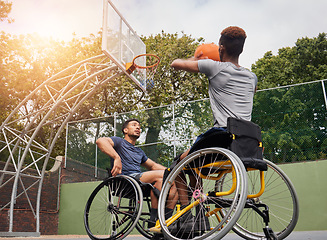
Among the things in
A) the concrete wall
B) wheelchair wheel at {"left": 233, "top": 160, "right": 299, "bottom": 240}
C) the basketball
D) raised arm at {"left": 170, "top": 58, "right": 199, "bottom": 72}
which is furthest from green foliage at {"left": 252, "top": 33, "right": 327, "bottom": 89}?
raised arm at {"left": 170, "top": 58, "right": 199, "bottom": 72}

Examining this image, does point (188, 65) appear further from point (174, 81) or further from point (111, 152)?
point (174, 81)

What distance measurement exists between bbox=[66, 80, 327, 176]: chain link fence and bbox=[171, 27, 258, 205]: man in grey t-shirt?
4.66m

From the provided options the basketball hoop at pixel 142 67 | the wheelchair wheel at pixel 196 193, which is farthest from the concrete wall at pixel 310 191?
the wheelchair wheel at pixel 196 193

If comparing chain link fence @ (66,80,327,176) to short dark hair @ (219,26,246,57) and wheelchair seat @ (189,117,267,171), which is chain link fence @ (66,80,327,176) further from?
wheelchair seat @ (189,117,267,171)

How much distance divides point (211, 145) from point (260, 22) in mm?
16039

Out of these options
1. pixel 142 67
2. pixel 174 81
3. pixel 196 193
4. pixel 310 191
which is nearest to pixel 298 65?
pixel 174 81

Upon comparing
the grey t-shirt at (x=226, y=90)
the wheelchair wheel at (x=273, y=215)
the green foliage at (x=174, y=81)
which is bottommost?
the wheelchair wheel at (x=273, y=215)

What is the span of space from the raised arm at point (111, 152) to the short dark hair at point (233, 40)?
3.76 feet

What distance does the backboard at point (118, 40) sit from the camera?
6.04 metres

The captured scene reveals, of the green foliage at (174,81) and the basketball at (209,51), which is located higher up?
the green foliage at (174,81)

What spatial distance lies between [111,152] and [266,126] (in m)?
4.68

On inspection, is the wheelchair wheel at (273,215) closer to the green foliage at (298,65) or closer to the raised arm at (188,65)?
the raised arm at (188,65)

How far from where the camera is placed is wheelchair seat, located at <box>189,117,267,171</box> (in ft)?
5.85

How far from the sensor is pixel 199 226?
1875 millimetres
